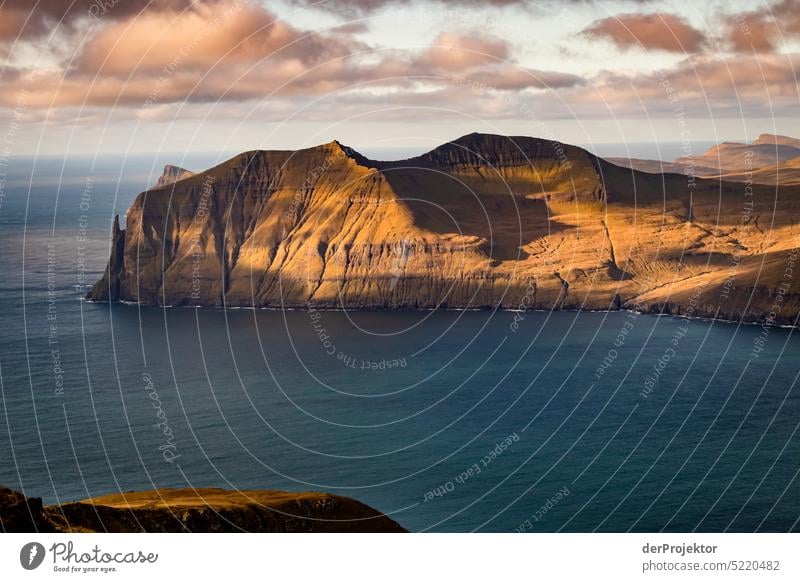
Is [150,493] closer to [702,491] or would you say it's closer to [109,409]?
[702,491]
